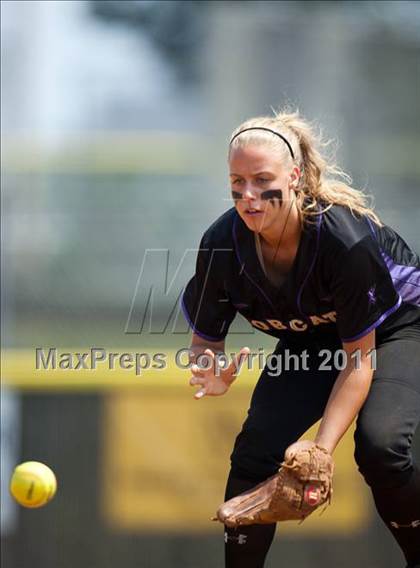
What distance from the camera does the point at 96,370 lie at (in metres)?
7.11

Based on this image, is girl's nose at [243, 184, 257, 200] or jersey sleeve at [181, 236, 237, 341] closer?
girl's nose at [243, 184, 257, 200]

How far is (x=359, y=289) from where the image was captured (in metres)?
3.72

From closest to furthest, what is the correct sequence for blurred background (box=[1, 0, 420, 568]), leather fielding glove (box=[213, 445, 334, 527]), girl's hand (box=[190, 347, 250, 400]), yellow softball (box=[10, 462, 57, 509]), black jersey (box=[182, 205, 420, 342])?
1. leather fielding glove (box=[213, 445, 334, 527])
2. black jersey (box=[182, 205, 420, 342])
3. girl's hand (box=[190, 347, 250, 400])
4. yellow softball (box=[10, 462, 57, 509])
5. blurred background (box=[1, 0, 420, 568])

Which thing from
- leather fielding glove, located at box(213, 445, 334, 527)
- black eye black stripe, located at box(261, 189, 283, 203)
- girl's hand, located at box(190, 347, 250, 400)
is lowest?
leather fielding glove, located at box(213, 445, 334, 527)

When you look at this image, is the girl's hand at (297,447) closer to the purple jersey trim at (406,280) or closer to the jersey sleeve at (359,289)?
the jersey sleeve at (359,289)

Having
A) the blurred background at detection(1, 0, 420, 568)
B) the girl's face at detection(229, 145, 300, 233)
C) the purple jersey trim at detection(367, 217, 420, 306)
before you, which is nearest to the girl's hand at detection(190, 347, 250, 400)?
the girl's face at detection(229, 145, 300, 233)

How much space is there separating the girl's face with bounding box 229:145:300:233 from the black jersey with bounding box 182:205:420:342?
0.43ft

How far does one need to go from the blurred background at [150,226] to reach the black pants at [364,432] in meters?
3.05

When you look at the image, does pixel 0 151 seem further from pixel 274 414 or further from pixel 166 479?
pixel 274 414

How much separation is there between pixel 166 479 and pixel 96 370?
0.77 m

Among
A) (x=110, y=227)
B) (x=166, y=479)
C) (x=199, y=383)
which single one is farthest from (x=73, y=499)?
(x=199, y=383)

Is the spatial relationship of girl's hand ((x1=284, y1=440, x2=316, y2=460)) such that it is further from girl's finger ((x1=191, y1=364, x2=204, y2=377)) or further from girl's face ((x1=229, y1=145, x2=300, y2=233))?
girl's face ((x1=229, y1=145, x2=300, y2=233))

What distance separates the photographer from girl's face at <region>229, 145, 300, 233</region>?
3676 millimetres

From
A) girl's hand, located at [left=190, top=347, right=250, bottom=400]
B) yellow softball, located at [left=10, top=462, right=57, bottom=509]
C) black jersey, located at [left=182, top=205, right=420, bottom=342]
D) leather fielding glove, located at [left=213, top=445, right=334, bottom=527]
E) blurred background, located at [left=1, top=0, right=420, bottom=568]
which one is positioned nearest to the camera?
leather fielding glove, located at [left=213, top=445, right=334, bottom=527]
